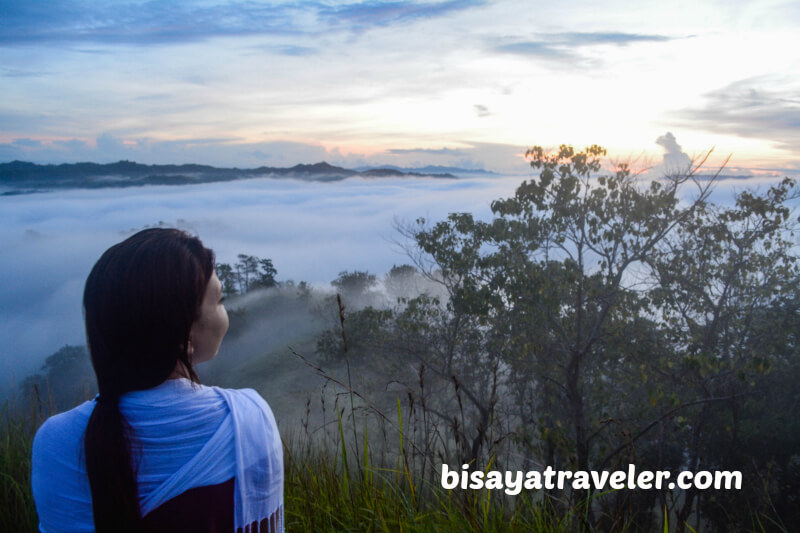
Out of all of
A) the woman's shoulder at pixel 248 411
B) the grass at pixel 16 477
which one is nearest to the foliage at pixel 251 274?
the grass at pixel 16 477

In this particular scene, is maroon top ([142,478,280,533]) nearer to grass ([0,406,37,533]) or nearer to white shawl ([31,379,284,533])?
white shawl ([31,379,284,533])

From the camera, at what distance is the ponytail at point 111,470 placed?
1133 millimetres

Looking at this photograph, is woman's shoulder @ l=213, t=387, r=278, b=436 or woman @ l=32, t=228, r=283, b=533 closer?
woman @ l=32, t=228, r=283, b=533

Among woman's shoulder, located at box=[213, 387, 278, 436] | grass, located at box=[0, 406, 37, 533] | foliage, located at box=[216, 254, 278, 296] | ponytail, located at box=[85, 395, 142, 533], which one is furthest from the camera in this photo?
foliage, located at box=[216, 254, 278, 296]

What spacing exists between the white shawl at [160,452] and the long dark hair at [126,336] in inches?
1.2

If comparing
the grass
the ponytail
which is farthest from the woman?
the grass

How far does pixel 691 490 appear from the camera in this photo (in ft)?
21.3

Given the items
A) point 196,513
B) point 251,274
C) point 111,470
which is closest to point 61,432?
point 111,470

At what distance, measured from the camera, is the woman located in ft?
3.80

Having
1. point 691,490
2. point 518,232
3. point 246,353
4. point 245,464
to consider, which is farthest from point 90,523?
point 246,353

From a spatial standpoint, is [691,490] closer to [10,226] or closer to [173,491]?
[173,491]

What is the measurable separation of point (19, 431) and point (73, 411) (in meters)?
2.81

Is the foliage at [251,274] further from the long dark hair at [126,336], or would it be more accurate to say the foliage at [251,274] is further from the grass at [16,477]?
the long dark hair at [126,336]

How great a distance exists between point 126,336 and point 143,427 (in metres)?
0.20
